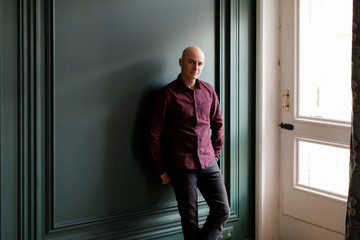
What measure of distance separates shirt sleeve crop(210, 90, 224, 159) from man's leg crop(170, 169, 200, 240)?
1.04 ft

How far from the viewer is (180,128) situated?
241 cm

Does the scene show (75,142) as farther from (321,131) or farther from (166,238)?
(321,131)

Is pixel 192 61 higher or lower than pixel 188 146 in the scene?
higher

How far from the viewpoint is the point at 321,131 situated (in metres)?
2.68

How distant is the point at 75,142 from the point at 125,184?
421 millimetres

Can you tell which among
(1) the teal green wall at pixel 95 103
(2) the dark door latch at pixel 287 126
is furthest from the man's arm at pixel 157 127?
(2) the dark door latch at pixel 287 126

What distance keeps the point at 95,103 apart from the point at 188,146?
606 millimetres

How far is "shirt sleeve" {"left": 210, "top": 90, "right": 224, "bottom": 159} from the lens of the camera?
2.60 metres

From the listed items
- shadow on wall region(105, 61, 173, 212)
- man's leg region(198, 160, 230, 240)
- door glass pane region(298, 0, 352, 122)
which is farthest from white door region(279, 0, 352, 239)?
shadow on wall region(105, 61, 173, 212)

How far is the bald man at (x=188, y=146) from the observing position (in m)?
2.38

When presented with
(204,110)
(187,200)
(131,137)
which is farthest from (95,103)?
(187,200)

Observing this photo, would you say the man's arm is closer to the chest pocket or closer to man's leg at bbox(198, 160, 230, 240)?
the chest pocket

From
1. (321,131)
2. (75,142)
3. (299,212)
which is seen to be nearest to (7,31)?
(75,142)

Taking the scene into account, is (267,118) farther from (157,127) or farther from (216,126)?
(157,127)
